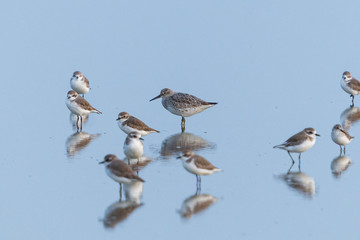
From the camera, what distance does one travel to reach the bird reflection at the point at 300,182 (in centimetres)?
1562

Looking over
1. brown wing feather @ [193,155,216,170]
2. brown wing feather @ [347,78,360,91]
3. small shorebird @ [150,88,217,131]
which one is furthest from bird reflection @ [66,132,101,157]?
brown wing feather @ [347,78,360,91]

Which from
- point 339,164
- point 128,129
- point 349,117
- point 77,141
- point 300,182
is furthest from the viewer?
point 349,117

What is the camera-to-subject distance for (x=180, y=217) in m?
14.1

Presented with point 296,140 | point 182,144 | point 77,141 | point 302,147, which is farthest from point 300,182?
point 77,141

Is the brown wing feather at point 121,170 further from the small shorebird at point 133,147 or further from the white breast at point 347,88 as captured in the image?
the white breast at point 347,88

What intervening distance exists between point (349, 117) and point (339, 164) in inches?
196

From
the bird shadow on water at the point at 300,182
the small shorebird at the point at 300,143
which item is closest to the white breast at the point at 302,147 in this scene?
the small shorebird at the point at 300,143

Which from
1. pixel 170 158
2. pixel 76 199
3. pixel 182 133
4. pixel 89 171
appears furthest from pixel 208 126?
pixel 76 199

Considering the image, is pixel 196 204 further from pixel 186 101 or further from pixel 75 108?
pixel 75 108

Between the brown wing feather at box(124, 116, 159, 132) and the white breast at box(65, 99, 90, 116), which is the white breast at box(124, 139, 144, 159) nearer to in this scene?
the brown wing feather at box(124, 116, 159, 132)

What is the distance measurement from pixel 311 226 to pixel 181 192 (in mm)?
3060

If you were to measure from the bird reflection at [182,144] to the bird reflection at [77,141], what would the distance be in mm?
2076

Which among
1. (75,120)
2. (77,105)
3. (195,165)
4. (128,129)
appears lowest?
(75,120)

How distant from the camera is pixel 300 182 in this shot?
16.2 m
